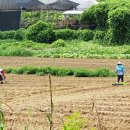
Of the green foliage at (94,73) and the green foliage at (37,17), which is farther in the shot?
the green foliage at (37,17)

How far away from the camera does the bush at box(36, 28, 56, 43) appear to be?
44500 millimetres

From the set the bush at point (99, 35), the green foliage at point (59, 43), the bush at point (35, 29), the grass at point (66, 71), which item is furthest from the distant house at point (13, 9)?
the grass at point (66, 71)

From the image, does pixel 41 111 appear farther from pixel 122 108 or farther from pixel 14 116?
pixel 122 108

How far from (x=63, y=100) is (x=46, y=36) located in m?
28.5

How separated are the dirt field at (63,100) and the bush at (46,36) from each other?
57.1 ft

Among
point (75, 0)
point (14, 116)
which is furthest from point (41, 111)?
point (75, 0)

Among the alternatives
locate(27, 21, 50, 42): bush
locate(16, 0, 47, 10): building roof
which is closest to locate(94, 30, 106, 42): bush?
locate(27, 21, 50, 42): bush

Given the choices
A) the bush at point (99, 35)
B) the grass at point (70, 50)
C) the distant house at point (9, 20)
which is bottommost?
the grass at point (70, 50)

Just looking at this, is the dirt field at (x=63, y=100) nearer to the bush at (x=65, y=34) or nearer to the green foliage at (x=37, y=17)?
the bush at (x=65, y=34)

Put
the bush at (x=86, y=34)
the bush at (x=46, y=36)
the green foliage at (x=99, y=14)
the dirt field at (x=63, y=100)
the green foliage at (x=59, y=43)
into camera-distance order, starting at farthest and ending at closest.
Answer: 1. the green foliage at (x=99, y=14)
2. the bush at (x=46, y=36)
3. the bush at (x=86, y=34)
4. the green foliage at (x=59, y=43)
5. the dirt field at (x=63, y=100)

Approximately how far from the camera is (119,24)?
42344mm

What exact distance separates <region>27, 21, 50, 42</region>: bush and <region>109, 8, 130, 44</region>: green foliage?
5836 mm

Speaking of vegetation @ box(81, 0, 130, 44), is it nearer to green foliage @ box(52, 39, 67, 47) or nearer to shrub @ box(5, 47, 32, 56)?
green foliage @ box(52, 39, 67, 47)

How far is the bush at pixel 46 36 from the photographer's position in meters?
44.5
